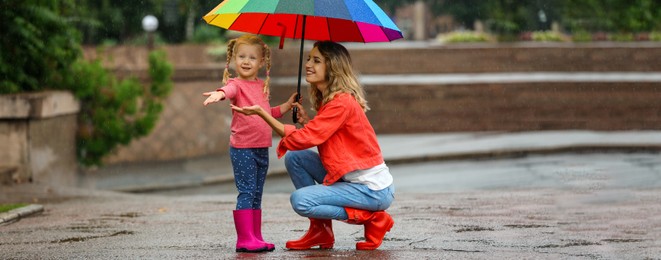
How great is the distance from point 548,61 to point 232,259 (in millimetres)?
22279

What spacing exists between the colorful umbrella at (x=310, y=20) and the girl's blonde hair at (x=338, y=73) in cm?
16

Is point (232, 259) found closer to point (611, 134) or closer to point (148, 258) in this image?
point (148, 258)

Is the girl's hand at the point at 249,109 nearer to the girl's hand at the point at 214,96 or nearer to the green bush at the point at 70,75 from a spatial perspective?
the girl's hand at the point at 214,96

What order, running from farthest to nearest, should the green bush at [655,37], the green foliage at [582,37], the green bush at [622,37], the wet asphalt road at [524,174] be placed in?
the green foliage at [582,37] → the green bush at [622,37] → the green bush at [655,37] → the wet asphalt road at [524,174]

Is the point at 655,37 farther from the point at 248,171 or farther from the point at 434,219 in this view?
the point at 248,171

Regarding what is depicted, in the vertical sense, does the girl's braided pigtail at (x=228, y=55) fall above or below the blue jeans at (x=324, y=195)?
above

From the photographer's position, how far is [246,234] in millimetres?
7242

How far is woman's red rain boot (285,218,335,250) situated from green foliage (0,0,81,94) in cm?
737

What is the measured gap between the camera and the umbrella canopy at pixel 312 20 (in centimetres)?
682

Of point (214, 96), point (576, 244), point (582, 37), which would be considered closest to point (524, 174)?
point (576, 244)

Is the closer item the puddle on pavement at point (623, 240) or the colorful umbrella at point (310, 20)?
the colorful umbrella at point (310, 20)

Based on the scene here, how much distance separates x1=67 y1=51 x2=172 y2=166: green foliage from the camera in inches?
604

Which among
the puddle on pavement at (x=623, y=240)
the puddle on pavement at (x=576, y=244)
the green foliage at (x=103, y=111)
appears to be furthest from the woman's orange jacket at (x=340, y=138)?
the green foliage at (x=103, y=111)

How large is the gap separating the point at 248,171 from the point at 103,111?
910 centimetres
